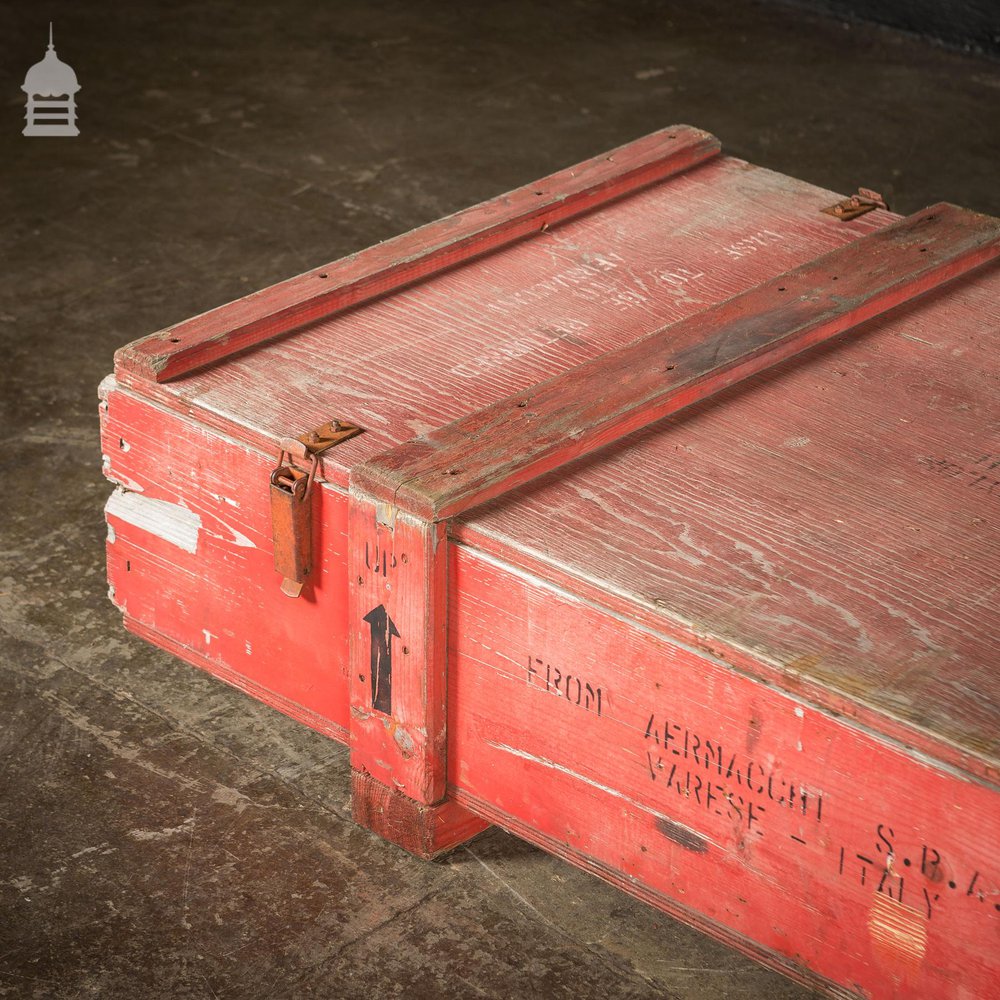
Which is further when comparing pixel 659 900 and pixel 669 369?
pixel 669 369

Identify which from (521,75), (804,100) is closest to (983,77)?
(804,100)

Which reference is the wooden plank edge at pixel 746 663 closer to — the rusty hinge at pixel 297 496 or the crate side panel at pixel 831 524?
the crate side panel at pixel 831 524

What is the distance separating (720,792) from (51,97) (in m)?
3.94

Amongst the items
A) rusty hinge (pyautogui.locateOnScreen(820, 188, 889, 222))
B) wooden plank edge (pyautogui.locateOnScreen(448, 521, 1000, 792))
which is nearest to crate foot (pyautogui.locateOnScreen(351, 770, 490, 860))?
wooden plank edge (pyautogui.locateOnScreen(448, 521, 1000, 792))

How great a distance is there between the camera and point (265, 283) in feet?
13.5

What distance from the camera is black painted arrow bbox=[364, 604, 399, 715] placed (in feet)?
7.15

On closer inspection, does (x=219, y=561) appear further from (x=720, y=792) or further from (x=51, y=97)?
(x=51, y=97)

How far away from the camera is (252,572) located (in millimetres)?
2389

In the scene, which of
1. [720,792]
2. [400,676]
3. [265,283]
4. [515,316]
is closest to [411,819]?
[400,676]

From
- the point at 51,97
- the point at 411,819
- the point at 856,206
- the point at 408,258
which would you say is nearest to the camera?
the point at 411,819

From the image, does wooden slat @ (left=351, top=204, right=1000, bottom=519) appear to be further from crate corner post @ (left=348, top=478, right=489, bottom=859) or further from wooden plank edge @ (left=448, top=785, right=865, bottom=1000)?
wooden plank edge @ (left=448, top=785, right=865, bottom=1000)

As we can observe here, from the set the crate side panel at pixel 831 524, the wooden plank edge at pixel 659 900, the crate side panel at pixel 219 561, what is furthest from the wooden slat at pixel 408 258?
the wooden plank edge at pixel 659 900

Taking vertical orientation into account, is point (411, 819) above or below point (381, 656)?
below

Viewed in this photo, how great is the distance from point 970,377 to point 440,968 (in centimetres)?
107
